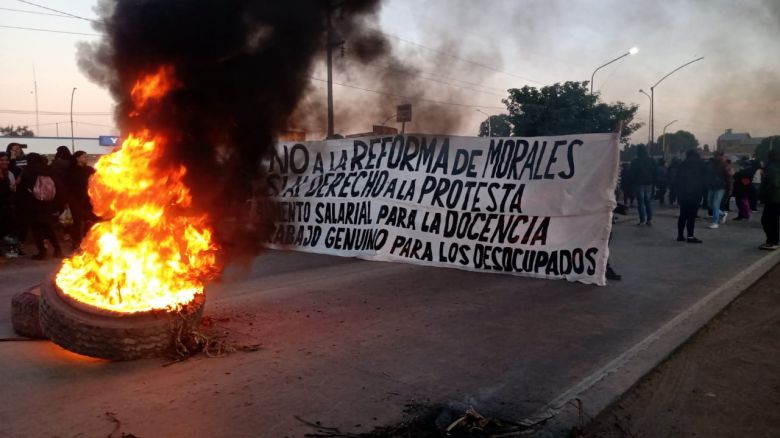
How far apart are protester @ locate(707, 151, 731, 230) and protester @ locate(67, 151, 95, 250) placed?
11.1 metres

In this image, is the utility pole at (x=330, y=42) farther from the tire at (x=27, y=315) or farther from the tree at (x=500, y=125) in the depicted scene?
the tree at (x=500, y=125)

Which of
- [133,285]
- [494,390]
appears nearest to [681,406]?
[494,390]

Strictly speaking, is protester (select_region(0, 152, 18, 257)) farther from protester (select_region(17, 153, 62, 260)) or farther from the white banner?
the white banner

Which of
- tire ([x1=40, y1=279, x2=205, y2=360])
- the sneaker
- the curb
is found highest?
tire ([x1=40, y1=279, x2=205, y2=360])

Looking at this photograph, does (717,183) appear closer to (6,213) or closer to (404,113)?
(404,113)

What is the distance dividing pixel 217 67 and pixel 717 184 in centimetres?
1141

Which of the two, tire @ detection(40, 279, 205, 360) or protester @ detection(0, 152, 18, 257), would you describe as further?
protester @ detection(0, 152, 18, 257)

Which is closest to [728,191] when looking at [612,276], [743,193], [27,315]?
[743,193]

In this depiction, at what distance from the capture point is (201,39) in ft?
16.8

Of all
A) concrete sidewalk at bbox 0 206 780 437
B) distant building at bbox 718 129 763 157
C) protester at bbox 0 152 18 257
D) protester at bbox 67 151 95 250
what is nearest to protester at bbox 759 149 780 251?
concrete sidewalk at bbox 0 206 780 437

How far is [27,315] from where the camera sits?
4.49 metres

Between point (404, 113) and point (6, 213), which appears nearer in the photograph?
point (404, 113)

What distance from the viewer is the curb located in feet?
10.8

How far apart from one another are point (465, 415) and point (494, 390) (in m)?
0.55
